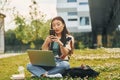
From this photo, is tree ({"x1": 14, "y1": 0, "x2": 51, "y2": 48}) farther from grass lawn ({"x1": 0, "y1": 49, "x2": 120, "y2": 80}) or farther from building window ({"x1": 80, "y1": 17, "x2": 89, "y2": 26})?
grass lawn ({"x1": 0, "y1": 49, "x2": 120, "y2": 80})

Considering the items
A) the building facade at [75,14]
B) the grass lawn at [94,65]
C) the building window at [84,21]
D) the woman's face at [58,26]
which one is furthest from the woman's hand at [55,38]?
the building window at [84,21]

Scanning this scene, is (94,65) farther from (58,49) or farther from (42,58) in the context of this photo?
(42,58)

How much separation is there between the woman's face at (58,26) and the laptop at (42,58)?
0.67 meters

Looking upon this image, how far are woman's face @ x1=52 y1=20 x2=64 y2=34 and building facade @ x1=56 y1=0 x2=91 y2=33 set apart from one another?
206 feet

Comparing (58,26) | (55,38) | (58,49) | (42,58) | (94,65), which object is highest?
(58,26)

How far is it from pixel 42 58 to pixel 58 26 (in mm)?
867

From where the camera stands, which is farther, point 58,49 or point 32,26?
point 32,26

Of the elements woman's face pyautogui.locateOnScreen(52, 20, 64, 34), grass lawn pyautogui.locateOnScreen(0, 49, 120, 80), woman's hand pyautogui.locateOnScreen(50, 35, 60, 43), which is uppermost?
woman's face pyautogui.locateOnScreen(52, 20, 64, 34)

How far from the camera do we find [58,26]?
30.8 feet

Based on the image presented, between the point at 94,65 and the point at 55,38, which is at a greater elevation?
the point at 55,38

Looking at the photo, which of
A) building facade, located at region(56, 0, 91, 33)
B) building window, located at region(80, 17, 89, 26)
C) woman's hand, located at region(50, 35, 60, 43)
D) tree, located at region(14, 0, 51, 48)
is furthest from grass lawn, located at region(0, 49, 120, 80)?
building window, located at region(80, 17, 89, 26)

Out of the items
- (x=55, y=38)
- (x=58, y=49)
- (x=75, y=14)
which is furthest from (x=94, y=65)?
(x=75, y=14)

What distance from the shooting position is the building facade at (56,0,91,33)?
245 ft

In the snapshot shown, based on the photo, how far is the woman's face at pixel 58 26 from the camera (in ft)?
30.7
